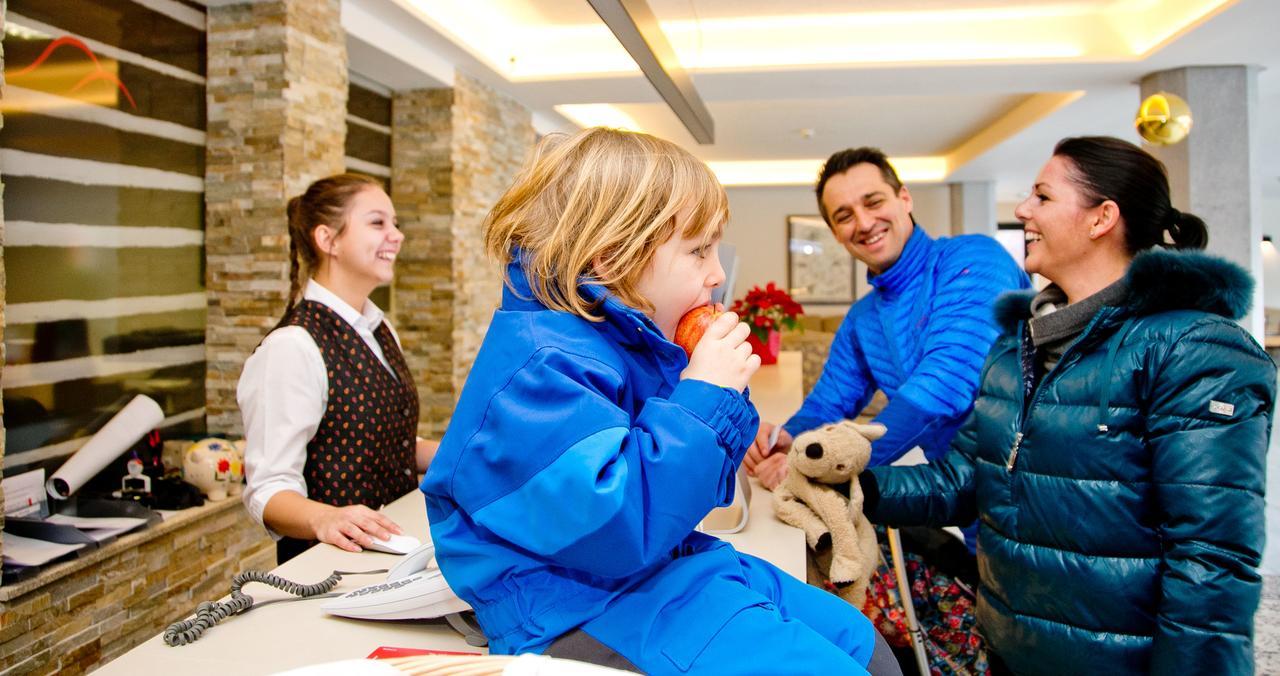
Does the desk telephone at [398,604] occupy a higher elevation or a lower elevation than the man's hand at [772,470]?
lower

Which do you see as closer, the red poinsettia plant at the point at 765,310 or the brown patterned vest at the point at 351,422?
the brown patterned vest at the point at 351,422

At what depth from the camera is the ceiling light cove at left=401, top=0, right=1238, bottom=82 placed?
556 centimetres

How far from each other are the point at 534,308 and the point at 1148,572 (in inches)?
46.7

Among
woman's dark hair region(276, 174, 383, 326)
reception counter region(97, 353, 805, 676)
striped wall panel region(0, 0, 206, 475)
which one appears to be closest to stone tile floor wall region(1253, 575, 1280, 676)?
reception counter region(97, 353, 805, 676)

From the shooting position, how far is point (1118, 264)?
168cm

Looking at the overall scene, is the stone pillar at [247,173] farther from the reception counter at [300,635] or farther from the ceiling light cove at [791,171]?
the ceiling light cove at [791,171]

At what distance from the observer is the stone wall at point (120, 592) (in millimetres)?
2314

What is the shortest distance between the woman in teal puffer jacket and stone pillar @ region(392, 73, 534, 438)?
4.35 meters

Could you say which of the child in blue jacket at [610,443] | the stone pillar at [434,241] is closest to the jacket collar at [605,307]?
the child in blue jacket at [610,443]

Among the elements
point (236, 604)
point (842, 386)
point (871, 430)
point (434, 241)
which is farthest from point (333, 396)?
point (434, 241)

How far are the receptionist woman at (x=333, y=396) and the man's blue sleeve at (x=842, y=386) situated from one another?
3.74ft

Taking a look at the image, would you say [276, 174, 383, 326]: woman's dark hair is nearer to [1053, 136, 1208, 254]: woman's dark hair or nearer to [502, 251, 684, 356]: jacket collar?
[502, 251, 684, 356]: jacket collar

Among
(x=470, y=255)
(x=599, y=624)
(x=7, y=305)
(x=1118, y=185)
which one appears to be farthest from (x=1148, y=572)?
(x=470, y=255)

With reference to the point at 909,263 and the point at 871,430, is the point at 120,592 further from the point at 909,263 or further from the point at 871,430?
the point at 909,263
